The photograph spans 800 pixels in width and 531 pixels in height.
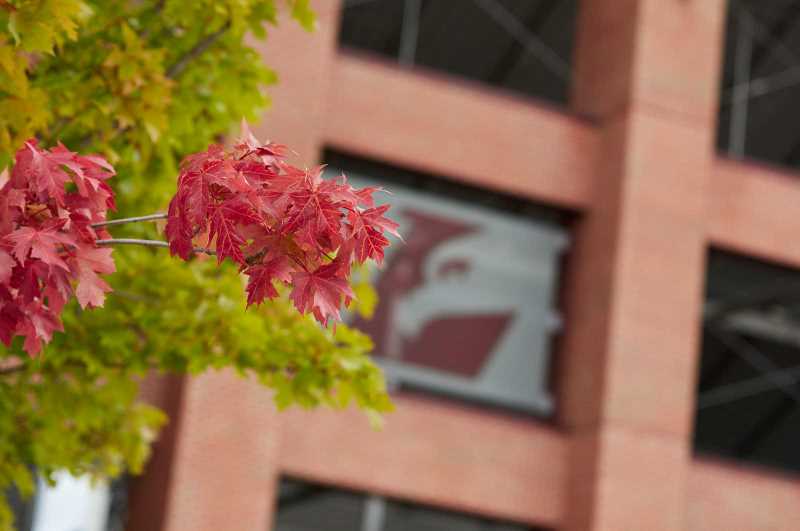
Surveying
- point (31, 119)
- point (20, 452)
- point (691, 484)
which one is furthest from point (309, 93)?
point (31, 119)

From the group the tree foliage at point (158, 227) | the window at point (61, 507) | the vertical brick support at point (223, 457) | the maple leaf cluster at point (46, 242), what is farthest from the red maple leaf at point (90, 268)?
the vertical brick support at point (223, 457)

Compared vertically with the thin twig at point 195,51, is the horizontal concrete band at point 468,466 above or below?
below

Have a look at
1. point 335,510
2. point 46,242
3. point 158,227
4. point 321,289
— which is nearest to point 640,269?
point 335,510

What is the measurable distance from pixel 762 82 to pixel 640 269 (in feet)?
26.2

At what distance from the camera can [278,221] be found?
4.80m

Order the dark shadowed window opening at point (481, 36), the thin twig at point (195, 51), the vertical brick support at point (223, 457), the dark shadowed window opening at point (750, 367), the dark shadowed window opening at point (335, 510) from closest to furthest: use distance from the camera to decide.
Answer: the thin twig at point (195, 51) → the vertical brick support at point (223, 457) → the dark shadowed window opening at point (335, 510) → the dark shadowed window opening at point (750, 367) → the dark shadowed window opening at point (481, 36)

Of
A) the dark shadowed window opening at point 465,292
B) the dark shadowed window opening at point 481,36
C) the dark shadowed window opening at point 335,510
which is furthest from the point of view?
the dark shadowed window opening at point 481,36

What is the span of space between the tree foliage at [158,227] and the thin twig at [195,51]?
0.01 metres

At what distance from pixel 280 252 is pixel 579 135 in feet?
47.0

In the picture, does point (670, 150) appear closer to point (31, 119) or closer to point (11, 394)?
point (11, 394)

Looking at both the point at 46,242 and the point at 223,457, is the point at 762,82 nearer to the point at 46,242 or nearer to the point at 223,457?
the point at 223,457

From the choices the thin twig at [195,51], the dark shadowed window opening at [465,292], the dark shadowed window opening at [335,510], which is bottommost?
the dark shadowed window opening at [335,510]

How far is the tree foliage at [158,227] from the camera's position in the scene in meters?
7.98

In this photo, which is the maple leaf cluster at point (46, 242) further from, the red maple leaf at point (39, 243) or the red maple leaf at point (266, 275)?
the red maple leaf at point (266, 275)
